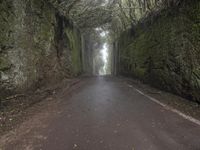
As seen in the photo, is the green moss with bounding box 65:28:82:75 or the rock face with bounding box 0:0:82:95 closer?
the rock face with bounding box 0:0:82:95

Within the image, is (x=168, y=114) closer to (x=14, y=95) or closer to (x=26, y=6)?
(x=14, y=95)

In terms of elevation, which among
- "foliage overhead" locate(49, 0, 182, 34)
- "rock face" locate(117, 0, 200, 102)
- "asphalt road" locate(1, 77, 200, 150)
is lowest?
"asphalt road" locate(1, 77, 200, 150)

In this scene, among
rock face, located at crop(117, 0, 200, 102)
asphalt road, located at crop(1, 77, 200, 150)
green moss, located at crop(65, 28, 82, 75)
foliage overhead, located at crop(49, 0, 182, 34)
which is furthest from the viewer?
green moss, located at crop(65, 28, 82, 75)

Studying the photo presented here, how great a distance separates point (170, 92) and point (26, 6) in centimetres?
549

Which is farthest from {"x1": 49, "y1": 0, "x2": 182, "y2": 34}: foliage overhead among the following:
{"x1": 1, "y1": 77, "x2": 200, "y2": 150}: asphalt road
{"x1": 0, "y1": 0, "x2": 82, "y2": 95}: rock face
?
{"x1": 1, "y1": 77, "x2": 200, "y2": 150}: asphalt road

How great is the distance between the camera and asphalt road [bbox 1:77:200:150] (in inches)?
143

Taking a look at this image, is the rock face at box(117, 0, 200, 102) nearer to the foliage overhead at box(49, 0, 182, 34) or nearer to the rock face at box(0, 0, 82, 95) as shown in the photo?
the foliage overhead at box(49, 0, 182, 34)

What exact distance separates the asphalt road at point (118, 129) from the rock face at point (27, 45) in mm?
1689

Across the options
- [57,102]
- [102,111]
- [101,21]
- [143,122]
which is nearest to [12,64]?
[57,102]

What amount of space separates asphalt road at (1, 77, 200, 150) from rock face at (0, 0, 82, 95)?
66.5 inches

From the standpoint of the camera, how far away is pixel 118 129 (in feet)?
14.2

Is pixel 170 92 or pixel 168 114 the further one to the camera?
pixel 170 92

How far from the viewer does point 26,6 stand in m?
7.07

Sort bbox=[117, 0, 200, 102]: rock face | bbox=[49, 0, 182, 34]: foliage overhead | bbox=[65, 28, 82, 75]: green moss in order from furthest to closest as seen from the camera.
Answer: bbox=[65, 28, 82, 75]: green moss < bbox=[49, 0, 182, 34]: foliage overhead < bbox=[117, 0, 200, 102]: rock face
